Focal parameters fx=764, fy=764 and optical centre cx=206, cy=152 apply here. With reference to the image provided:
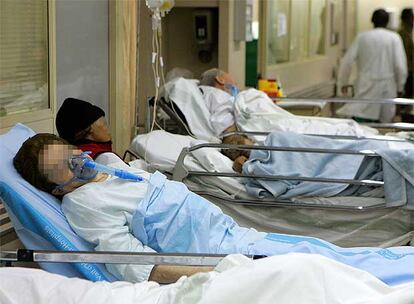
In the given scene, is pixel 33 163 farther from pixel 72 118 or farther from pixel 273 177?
pixel 273 177

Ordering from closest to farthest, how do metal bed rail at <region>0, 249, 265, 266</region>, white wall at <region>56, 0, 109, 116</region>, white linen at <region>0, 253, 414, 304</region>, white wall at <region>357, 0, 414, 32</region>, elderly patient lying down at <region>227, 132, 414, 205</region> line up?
white linen at <region>0, 253, 414, 304</region> < metal bed rail at <region>0, 249, 265, 266</region> < elderly patient lying down at <region>227, 132, 414, 205</region> < white wall at <region>56, 0, 109, 116</region> < white wall at <region>357, 0, 414, 32</region>

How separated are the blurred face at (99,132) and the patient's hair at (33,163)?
846 millimetres

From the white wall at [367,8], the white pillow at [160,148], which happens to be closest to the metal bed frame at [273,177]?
the white pillow at [160,148]

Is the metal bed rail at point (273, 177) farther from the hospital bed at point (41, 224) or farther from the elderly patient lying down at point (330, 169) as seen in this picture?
the hospital bed at point (41, 224)

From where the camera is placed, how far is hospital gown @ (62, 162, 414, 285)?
8.34 ft

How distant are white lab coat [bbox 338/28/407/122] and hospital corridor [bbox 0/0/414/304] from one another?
166 centimetres

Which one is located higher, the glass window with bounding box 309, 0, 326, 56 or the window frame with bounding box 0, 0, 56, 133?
the glass window with bounding box 309, 0, 326, 56

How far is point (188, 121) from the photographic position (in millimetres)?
4535

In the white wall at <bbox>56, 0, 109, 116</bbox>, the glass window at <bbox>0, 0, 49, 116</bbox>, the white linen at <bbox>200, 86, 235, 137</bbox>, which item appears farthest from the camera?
the white linen at <bbox>200, 86, 235, 137</bbox>

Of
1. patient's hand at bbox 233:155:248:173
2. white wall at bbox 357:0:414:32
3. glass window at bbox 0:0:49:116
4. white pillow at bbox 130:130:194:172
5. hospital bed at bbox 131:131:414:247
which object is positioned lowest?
hospital bed at bbox 131:131:414:247

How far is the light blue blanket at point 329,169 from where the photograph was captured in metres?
3.43

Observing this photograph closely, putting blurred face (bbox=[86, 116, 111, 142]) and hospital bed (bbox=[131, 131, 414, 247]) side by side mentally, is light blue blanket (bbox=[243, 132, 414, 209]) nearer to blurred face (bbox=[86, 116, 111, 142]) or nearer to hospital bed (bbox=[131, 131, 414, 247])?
hospital bed (bbox=[131, 131, 414, 247])

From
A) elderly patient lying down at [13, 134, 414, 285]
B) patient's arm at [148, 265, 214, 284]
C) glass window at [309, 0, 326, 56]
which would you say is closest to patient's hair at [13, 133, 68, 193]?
elderly patient lying down at [13, 134, 414, 285]

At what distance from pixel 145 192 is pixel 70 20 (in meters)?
1.28
